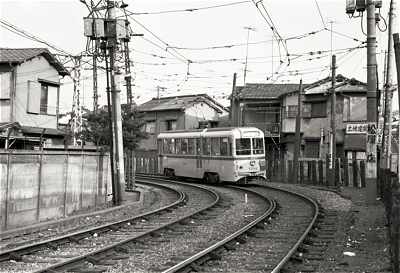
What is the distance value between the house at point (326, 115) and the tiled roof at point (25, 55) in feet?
60.2

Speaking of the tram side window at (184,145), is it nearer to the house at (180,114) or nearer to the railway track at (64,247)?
the railway track at (64,247)

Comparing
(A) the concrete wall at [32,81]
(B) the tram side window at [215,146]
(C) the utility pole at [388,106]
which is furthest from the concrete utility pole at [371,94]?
(A) the concrete wall at [32,81]

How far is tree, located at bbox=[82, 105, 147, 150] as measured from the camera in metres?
31.0

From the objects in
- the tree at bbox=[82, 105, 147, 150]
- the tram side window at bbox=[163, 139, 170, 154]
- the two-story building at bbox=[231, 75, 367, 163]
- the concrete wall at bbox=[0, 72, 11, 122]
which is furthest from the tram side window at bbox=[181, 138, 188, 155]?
the concrete wall at bbox=[0, 72, 11, 122]

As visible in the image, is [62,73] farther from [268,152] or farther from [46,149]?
[268,152]

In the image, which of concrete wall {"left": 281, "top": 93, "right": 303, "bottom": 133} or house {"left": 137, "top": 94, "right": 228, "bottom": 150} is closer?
concrete wall {"left": 281, "top": 93, "right": 303, "bottom": 133}

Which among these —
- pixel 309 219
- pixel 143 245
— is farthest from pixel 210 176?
pixel 143 245

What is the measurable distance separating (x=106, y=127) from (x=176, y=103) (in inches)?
873

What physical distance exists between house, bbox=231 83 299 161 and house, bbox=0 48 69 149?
18.0m

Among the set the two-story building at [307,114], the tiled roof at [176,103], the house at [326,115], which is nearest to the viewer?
the house at [326,115]

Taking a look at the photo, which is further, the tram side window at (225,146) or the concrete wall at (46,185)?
the tram side window at (225,146)

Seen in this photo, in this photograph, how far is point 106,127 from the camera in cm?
3178

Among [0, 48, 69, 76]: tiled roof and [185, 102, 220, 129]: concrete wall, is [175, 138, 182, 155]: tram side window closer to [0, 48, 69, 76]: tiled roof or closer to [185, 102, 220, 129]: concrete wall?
[0, 48, 69, 76]: tiled roof

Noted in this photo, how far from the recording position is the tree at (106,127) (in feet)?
102
